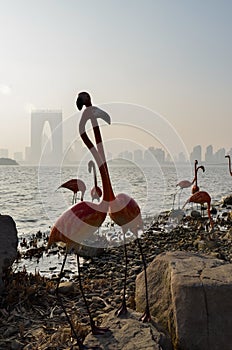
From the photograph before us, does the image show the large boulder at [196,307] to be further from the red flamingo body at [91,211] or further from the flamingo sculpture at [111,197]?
the red flamingo body at [91,211]

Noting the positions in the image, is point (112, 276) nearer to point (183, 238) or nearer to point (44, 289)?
point (44, 289)

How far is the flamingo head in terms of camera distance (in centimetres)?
337

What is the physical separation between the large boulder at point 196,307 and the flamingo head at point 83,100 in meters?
2.17

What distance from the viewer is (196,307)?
3939mm

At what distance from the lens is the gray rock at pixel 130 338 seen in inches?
142

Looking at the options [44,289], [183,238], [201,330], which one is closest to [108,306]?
[44,289]

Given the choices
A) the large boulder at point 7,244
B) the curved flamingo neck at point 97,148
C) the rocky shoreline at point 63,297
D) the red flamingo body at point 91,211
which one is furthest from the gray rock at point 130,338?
the large boulder at point 7,244

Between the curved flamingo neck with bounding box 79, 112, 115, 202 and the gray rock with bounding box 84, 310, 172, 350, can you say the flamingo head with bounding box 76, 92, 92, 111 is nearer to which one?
the curved flamingo neck with bounding box 79, 112, 115, 202

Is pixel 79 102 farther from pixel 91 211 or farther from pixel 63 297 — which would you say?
pixel 63 297

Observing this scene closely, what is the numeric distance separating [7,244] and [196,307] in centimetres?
329

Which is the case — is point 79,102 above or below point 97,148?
above

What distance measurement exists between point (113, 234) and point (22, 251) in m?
3.33

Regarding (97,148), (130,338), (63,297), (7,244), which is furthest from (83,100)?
(63,297)

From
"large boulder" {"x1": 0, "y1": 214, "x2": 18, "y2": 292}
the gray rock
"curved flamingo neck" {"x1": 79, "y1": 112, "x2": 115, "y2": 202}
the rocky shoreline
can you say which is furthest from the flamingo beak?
"large boulder" {"x1": 0, "y1": 214, "x2": 18, "y2": 292}
